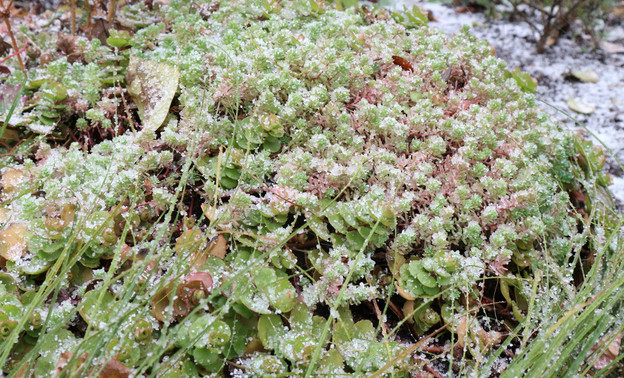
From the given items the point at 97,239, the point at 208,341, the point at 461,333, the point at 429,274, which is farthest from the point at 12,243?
the point at 461,333

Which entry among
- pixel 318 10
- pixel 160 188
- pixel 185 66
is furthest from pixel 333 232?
pixel 318 10

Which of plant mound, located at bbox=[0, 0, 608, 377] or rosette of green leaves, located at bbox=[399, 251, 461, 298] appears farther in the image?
rosette of green leaves, located at bbox=[399, 251, 461, 298]

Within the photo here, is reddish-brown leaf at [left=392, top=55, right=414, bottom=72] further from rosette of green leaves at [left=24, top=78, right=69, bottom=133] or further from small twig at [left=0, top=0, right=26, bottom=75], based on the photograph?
small twig at [left=0, top=0, right=26, bottom=75]

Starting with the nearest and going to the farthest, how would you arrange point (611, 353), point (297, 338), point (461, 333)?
point (297, 338)
point (461, 333)
point (611, 353)

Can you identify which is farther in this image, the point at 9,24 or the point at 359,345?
the point at 9,24

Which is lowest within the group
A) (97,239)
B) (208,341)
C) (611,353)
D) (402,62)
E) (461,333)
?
(611,353)

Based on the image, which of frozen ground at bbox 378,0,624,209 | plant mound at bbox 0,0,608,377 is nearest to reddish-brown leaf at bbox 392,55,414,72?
plant mound at bbox 0,0,608,377

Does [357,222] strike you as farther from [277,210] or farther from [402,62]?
[402,62]
